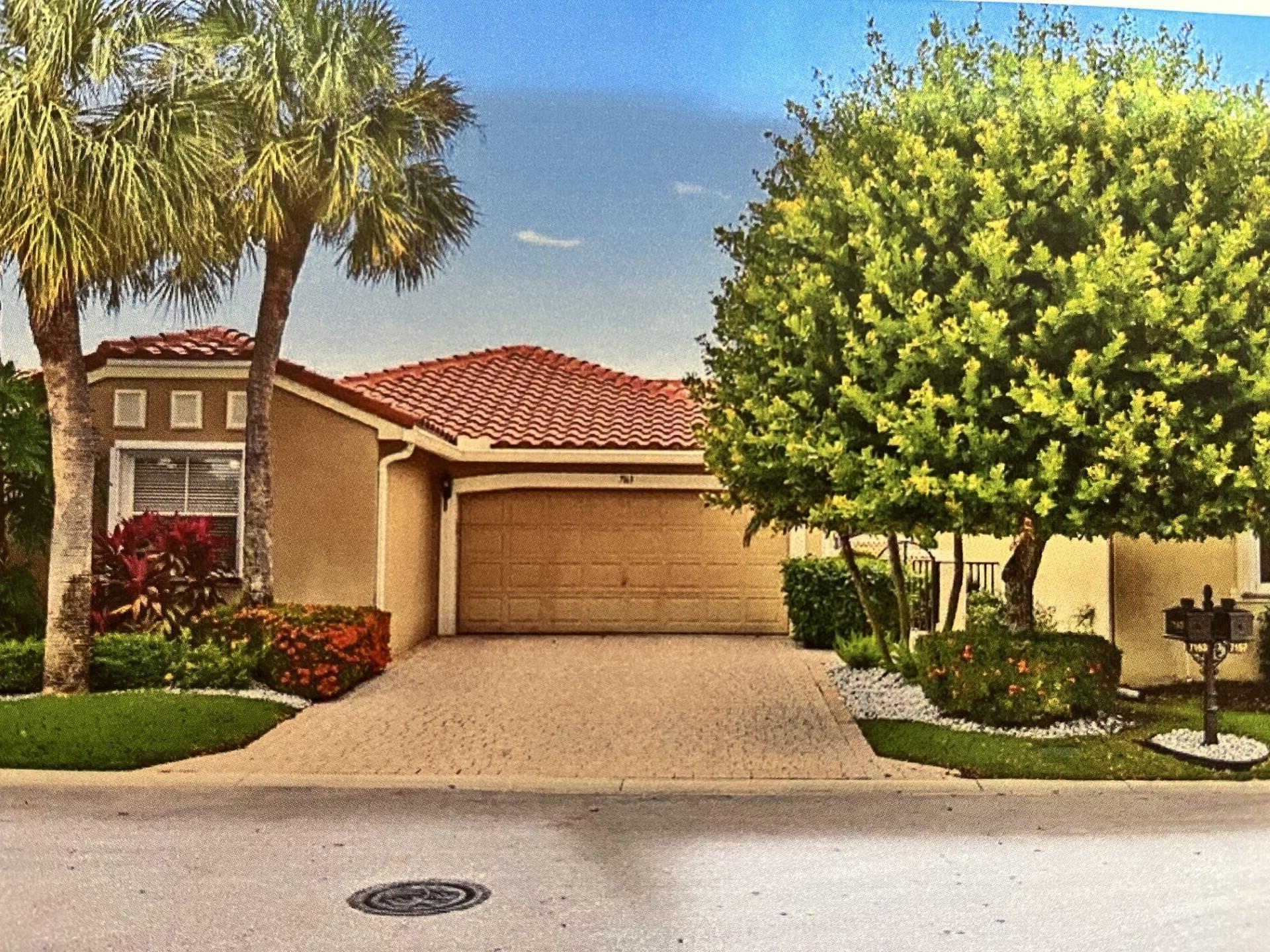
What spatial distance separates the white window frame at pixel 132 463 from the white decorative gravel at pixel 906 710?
3.43 m

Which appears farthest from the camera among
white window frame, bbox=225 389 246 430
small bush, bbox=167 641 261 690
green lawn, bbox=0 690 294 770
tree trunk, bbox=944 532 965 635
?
tree trunk, bbox=944 532 965 635

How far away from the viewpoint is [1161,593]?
6.76 meters

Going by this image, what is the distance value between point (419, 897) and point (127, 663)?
2356 mm

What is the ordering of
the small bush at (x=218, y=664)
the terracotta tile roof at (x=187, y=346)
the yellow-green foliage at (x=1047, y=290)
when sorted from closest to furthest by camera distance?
the yellow-green foliage at (x=1047, y=290)
the terracotta tile roof at (x=187, y=346)
the small bush at (x=218, y=664)

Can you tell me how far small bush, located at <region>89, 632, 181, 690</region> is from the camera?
619 centimetres

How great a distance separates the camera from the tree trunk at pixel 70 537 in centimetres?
627

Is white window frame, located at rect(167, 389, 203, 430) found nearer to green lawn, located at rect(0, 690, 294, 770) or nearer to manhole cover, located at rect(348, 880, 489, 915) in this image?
green lawn, located at rect(0, 690, 294, 770)

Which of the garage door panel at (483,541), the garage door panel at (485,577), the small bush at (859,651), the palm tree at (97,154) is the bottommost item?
the small bush at (859,651)

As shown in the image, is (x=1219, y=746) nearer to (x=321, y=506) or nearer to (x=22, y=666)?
(x=321, y=506)

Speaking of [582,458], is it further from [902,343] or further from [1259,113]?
[1259,113]

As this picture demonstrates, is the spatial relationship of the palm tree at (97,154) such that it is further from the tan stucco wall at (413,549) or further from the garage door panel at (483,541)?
the garage door panel at (483,541)

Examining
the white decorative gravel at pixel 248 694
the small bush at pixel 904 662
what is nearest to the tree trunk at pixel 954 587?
the small bush at pixel 904 662

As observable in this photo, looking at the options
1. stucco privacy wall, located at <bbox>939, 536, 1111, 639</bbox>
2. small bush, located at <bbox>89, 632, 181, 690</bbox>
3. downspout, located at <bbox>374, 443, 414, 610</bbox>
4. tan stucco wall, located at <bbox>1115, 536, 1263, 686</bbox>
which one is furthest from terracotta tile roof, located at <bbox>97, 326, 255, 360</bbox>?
tan stucco wall, located at <bbox>1115, 536, 1263, 686</bbox>

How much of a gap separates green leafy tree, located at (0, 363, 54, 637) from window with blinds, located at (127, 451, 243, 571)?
0.55 m
